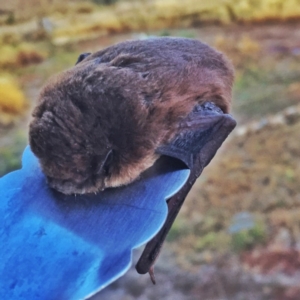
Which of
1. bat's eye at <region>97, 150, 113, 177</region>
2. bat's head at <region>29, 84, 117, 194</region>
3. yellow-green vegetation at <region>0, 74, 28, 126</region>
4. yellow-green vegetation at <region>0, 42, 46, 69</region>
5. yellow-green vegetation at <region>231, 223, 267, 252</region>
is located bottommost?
yellow-green vegetation at <region>231, 223, 267, 252</region>

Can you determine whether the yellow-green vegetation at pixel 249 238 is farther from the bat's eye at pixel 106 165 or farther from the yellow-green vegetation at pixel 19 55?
the bat's eye at pixel 106 165

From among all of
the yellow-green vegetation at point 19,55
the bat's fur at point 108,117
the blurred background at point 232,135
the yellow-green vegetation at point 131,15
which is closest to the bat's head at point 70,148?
the bat's fur at point 108,117

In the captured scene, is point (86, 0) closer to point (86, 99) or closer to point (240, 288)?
point (240, 288)

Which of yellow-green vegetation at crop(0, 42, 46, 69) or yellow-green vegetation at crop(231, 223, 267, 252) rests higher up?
yellow-green vegetation at crop(0, 42, 46, 69)

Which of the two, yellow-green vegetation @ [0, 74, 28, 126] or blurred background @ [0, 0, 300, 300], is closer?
blurred background @ [0, 0, 300, 300]

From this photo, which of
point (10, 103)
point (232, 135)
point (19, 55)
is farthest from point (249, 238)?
point (19, 55)

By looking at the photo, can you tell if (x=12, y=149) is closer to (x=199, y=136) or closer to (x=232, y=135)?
(x=232, y=135)

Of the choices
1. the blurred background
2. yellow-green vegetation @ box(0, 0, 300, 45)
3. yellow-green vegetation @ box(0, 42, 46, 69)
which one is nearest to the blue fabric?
the blurred background

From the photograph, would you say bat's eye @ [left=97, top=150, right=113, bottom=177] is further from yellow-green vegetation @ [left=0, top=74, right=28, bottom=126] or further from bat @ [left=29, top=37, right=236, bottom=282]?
yellow-green vegetation @ [left=0, top=74, right=28, bottom=126]
